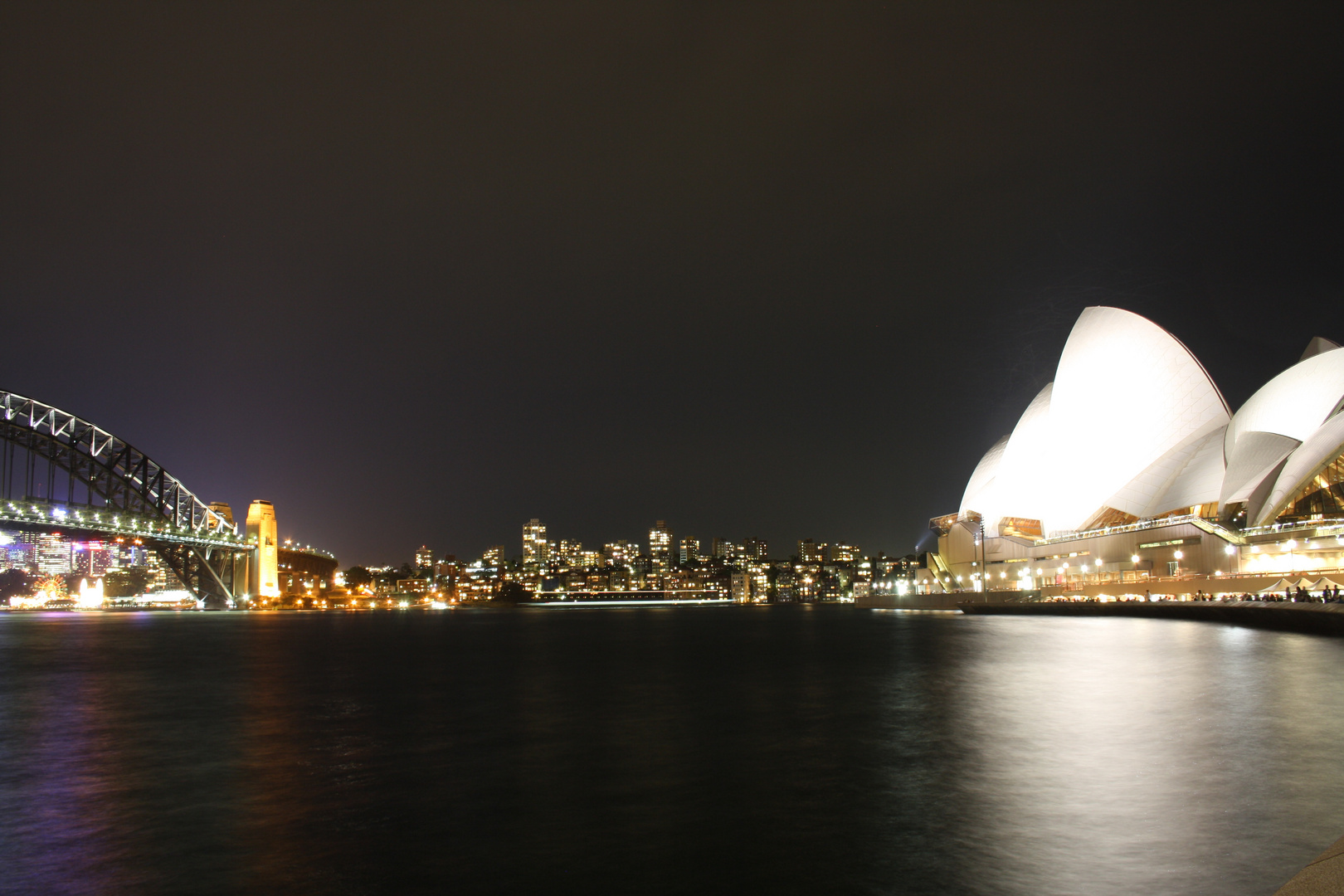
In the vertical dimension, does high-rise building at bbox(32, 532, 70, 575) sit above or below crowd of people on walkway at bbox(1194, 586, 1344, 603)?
above

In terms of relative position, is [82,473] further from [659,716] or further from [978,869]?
[978,869]

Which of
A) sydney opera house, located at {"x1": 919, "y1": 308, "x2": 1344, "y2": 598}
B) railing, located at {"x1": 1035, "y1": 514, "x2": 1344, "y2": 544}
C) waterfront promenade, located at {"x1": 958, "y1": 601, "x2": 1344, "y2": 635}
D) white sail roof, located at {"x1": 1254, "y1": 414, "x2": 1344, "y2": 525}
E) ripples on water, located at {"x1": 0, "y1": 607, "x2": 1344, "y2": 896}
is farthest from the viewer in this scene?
sydney opera house, located at {"x1": 919, "y1": 308, "x2": 1344, "y2": 598}

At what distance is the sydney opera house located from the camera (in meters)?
40.9

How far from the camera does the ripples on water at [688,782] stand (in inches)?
251

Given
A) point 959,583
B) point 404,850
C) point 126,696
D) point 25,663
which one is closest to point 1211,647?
point 404,850

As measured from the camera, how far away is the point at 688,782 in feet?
30.8

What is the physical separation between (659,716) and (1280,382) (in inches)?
1558

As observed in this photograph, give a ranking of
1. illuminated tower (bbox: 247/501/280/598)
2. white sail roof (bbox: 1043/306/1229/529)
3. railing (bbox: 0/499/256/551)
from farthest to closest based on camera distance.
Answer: illuminated tower (bbox: 247/501/280/598), railing (bbox: 0/499/256/551), white sail roof (bbox: 1043/306/1229/529)

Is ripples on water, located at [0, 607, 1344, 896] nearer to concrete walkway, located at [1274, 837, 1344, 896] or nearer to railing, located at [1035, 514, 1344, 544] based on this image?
concrete walkway, located at [1274, 837, 1344, 896]

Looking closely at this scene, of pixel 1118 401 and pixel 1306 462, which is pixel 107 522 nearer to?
pixel 1118 401

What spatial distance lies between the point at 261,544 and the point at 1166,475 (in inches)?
3039

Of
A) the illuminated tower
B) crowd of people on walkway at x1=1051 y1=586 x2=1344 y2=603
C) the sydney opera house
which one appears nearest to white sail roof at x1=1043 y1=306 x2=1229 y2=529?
the sydney opera house

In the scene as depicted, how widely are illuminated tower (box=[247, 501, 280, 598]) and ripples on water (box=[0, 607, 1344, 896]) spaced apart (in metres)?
71.2

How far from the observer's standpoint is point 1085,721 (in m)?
12.8
